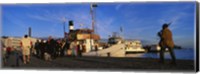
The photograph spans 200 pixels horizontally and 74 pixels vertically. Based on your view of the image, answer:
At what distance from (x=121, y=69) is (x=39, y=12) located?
133 centimetres

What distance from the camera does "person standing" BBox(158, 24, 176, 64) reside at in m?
5.28

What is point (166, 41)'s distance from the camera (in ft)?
17.5

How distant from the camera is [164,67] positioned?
17.5ft

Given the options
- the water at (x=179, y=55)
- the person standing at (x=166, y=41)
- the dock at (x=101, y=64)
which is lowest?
the dock at (x=101, y=64)

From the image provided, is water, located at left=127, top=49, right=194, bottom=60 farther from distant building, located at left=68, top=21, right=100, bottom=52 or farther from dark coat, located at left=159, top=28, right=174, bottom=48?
distant building, located at left=68, top=21, right=100, bottom=52

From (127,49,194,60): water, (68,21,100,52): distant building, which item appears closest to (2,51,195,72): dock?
(127,49,194,60): water

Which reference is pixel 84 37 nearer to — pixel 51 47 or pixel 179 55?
pixel 51 47

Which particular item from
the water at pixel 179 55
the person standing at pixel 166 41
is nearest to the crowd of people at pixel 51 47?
the water at pixel 179 55

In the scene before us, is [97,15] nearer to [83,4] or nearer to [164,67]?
[83,4]

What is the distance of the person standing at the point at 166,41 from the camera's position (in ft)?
17.3

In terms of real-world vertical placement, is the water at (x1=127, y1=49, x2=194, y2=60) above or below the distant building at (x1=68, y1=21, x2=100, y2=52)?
below

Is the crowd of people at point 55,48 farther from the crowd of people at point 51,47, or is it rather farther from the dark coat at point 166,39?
the dark coat at point 166,39

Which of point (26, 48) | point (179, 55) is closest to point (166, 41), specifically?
point (179, 55)

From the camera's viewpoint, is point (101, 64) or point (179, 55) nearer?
point (179, 55)
